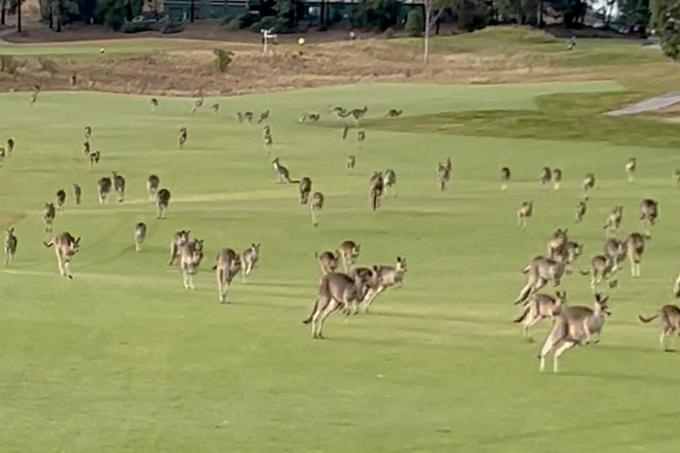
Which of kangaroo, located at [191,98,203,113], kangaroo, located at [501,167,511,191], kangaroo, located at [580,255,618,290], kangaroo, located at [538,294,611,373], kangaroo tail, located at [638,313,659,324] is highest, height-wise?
kangaroo, located at [538,294,611,373]

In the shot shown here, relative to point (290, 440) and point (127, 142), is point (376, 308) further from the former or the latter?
point (127, 142)

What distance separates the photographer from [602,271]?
72.0 feet

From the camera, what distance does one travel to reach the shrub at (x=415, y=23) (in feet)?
464

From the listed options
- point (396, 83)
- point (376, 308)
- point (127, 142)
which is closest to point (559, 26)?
point (396, 83)

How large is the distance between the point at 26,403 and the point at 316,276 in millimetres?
10889

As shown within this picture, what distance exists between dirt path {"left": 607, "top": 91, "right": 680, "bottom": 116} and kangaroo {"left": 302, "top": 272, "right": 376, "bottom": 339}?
46.0 m

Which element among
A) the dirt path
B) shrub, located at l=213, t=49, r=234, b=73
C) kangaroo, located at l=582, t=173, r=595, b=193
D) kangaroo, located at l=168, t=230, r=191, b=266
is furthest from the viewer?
shrub, located at l=213, t=49, r=234, b=73

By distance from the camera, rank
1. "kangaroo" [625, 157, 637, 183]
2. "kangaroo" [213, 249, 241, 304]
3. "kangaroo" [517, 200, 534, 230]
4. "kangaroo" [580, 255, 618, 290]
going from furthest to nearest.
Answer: "kangaroo" [625, 157, 637, 183]
"kangaroo" [517, 200, 534, 230]
"kangaroo" [580, 255, 618, 290]
"kangaroo" [213, 249, 241, 304]

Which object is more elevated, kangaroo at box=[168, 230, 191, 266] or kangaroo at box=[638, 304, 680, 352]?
kangaroo at box=[638, 304, 680, 352]

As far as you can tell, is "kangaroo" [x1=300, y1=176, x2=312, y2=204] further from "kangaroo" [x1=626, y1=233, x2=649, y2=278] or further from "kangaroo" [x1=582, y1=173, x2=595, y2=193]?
"kangaroo" [x1=626, y1=233, x2=649, y2=278]

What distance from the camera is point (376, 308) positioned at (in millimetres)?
19984

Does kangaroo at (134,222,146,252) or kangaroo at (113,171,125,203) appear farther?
kangaroo at (113,171,125,203)

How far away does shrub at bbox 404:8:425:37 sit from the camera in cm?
14150

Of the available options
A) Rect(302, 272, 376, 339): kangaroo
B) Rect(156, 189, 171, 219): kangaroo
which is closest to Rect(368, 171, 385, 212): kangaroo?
Rect(156, 189, 171, 219): kangaroo
